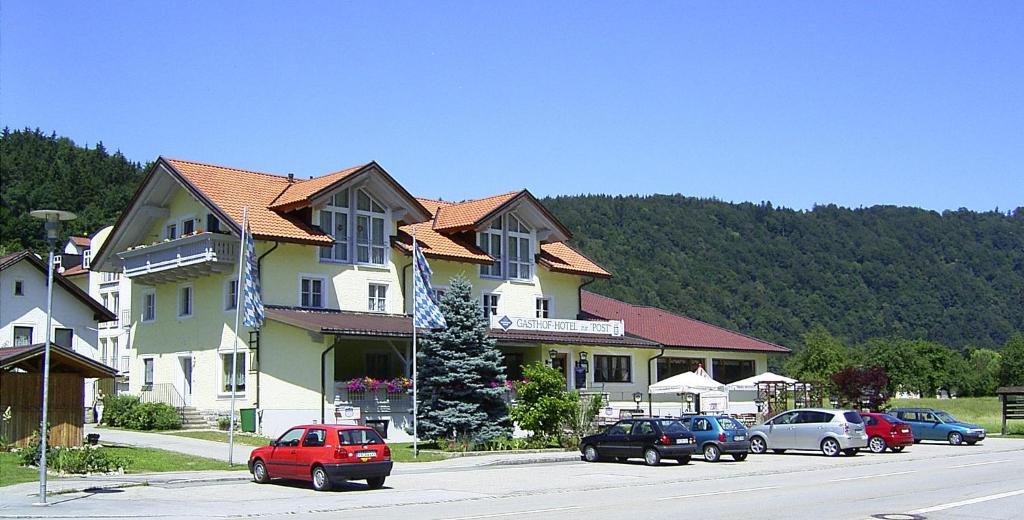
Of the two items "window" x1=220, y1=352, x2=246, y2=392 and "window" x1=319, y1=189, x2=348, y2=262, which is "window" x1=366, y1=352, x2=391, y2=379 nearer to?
"window" x1=319, y1=189, x2=348, y2=262

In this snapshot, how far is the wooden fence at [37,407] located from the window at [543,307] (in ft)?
77.3

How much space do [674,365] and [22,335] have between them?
98.1ft

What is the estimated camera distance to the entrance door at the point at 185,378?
43188 mm

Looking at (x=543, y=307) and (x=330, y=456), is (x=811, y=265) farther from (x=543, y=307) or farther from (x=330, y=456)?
(x=330, y=456)

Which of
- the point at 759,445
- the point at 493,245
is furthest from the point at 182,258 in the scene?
the point at 759,445

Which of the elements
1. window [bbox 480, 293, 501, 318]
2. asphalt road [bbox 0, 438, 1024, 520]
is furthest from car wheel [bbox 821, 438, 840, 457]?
window [bbox 480, 293, 501, 318]

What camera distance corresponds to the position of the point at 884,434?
37156 millimetres

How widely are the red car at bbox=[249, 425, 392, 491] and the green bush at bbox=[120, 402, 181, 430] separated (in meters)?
17.2

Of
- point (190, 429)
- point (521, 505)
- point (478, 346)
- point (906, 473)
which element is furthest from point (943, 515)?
point (190, 429)

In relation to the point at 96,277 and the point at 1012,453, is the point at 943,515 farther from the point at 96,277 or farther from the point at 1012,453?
the point at 96,277

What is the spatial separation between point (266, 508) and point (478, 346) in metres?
18.3

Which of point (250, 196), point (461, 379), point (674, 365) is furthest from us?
point (674, 365)

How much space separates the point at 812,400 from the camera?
52188 mm

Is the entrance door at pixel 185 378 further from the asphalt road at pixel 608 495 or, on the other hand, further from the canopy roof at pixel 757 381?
the canopy roof at pixel 757 381
